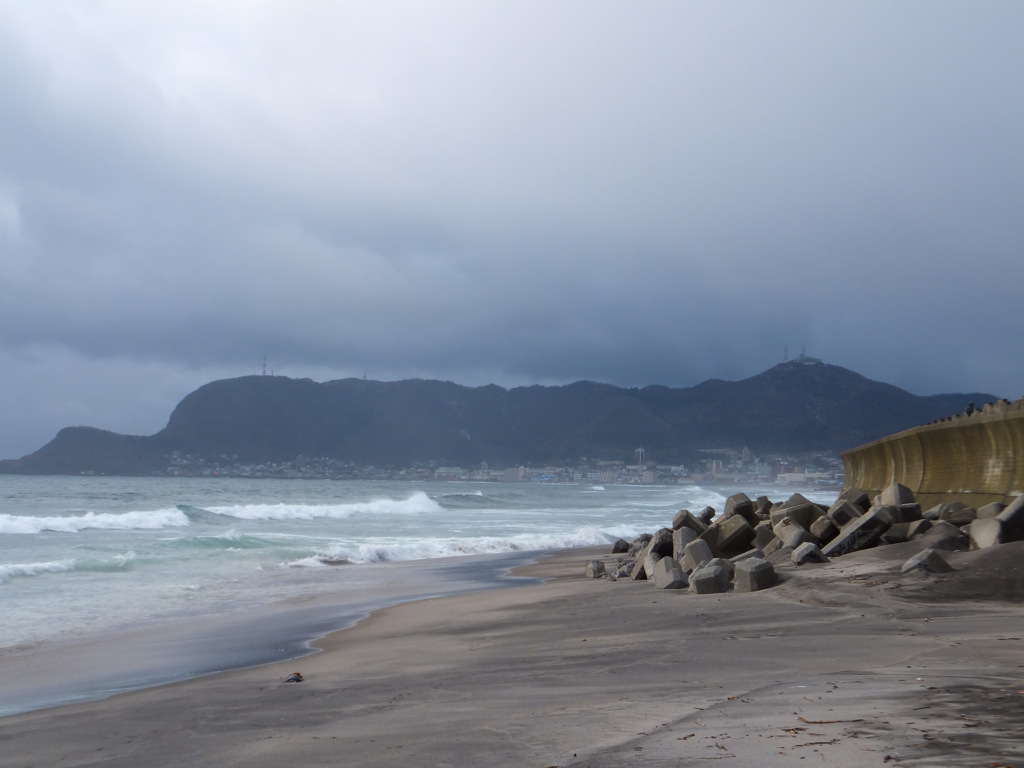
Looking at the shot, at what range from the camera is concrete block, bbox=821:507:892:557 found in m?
9.41

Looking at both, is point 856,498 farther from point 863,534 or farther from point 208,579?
A: point 208,579

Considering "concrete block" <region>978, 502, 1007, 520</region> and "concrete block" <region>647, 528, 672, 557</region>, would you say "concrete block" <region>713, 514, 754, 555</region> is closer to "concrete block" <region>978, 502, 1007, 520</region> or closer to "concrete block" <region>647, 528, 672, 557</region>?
"concrete block" <region>647, 528, 672, 557</region>

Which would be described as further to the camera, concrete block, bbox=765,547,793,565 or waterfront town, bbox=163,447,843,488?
waterfront town, bbox=163,447,843,488

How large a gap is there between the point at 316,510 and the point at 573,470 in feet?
266

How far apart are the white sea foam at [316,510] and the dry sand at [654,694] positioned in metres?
34.1

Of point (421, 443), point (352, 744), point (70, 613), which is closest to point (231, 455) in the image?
point (421, 443)

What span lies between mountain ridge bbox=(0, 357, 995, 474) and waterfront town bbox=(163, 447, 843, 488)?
68.2 inches

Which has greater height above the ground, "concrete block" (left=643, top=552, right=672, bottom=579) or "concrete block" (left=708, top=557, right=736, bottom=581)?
"concrete block" (left=708, top=557, right=736, bottom=581)

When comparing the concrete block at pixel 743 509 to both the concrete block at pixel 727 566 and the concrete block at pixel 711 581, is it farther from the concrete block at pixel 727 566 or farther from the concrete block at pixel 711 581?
the concrete block at pixel 711 581

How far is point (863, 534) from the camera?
Result: 31.0 ft

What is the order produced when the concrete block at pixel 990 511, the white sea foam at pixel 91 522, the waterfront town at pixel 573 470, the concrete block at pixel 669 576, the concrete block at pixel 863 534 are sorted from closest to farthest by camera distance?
1. the concrete block at pixel 990 511
2. the concrete block at pixel 863 534
3. the concrete block at pixel 669 576
4. the white sea foam at pixel 91 522
5. the waterfront town at pixel 573 470

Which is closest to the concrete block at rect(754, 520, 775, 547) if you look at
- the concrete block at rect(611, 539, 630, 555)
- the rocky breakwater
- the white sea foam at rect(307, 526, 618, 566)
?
the rocky breakwater

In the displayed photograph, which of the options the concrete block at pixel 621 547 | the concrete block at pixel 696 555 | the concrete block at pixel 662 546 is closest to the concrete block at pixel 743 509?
the concrete block at pixel 662 546

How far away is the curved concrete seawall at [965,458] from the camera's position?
9.99 m
